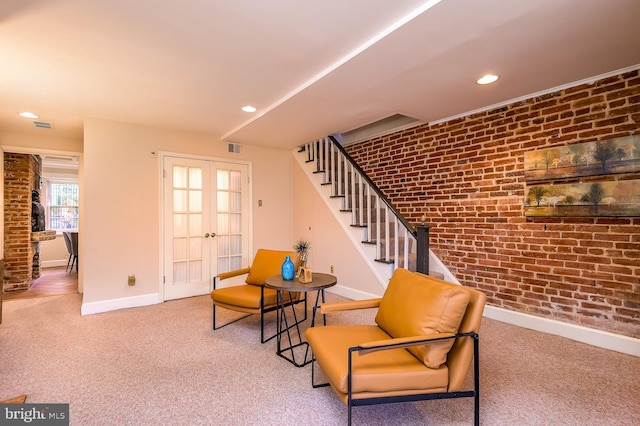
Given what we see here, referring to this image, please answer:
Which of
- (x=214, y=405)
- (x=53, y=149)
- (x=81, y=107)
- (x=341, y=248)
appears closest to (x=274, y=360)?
(x=214, y=405)

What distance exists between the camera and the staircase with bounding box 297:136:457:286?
384 cm

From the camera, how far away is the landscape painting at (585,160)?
2664 mm

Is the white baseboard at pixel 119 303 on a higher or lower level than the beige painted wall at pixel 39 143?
lower

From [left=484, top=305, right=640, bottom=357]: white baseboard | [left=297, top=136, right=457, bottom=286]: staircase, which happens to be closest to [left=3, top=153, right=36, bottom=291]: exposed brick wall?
[left=297, top=136, right=457, bottom=286]: staircase

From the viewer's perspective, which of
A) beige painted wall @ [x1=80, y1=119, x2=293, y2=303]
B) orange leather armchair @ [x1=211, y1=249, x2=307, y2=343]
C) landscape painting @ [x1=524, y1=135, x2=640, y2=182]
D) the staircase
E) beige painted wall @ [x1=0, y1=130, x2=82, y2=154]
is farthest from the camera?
beige painted wall @ [x1=0, y1=130, x2=82, y2=154]

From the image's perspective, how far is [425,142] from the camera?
4301 mm

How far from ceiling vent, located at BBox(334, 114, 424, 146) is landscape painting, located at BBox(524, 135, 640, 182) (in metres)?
1.60

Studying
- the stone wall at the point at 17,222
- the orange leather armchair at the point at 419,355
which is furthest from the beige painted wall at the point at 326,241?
the stone wall at the point at 17,222

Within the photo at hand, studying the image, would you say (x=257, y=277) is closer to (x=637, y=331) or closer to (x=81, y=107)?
(x=81, y=107)

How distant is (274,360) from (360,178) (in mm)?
2681

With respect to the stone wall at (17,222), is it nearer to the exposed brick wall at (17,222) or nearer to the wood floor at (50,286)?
the exposed brick wall at (17,222)

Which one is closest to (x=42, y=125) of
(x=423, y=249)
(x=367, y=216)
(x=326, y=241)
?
(x=326, y=241)

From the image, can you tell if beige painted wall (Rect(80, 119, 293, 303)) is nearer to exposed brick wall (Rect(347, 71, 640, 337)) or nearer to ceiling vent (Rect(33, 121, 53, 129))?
ceiling vent (Rect(33, 121, 53, 129))

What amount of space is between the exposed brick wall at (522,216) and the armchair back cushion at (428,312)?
6.72ft
